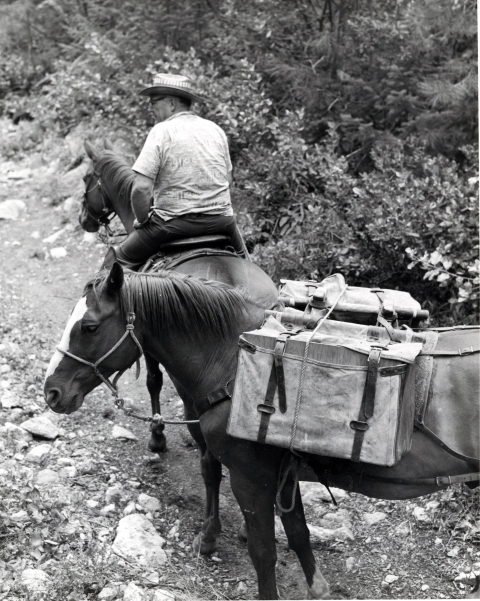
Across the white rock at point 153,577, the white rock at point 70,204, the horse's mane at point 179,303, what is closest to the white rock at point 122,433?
the white rock at point 153,577

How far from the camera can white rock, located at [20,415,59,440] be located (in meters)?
5.69

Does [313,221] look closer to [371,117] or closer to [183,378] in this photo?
[371,117]

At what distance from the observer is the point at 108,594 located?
3.85 m

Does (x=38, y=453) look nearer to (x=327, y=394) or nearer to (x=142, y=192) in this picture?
(x=142, y=192)

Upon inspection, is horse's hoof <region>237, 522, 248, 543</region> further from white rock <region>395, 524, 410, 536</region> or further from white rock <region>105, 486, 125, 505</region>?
white rock <region>395, 524, 410, 536</region>

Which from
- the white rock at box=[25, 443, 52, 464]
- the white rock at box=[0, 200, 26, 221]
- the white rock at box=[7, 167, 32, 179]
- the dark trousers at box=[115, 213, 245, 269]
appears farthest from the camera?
the white rock at box=[7, 167, 32, 179]

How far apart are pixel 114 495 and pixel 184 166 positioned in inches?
98.6

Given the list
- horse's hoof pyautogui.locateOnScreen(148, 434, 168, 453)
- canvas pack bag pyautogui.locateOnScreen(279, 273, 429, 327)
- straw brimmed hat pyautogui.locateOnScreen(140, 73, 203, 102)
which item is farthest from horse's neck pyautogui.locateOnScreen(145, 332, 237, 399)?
straw brimmed hat pyautogui.locateOnScreen(140, 73, 203, 102)

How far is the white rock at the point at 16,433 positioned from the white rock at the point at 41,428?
0.16ft

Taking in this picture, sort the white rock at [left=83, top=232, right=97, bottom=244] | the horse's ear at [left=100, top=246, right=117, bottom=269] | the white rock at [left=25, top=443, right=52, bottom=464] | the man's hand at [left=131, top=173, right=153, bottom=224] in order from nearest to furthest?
the horse's ear at [left=100, top=246, right=117, bottom=269]
the man's hand at [left=131, top=173, right=153, bottom=224]
the white rock at [left=25, top=443, right=52, bottom=464]
the white rock at [left=83, top=232, right=97, bottom=244]

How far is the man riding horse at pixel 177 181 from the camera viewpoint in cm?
509

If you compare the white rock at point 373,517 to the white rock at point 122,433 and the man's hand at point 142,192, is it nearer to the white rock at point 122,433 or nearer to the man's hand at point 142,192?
the white rock at point 122,433

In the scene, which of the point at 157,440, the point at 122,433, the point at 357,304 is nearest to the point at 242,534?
the point at 157,440

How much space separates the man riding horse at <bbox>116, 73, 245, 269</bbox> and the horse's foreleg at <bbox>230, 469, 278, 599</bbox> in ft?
7.03
